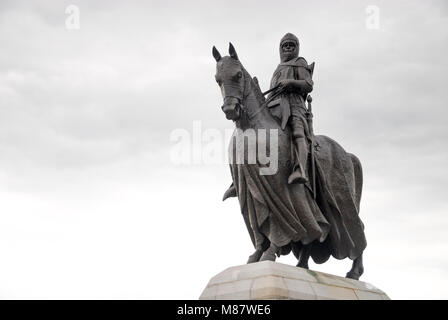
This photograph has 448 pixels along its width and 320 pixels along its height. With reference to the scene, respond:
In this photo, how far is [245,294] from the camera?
988 cm

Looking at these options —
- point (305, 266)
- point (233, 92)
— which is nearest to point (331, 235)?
point (305, 266)

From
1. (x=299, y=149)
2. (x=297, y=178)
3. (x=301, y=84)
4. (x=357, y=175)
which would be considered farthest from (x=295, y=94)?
(x=357, y=175)

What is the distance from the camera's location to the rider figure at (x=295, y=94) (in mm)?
11312

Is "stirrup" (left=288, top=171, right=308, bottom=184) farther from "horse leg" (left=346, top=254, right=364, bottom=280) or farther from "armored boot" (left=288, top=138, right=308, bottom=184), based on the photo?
"horse leg" (left=346, top=254, right=364, bottom=280)

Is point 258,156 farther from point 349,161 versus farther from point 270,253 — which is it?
point 349,161

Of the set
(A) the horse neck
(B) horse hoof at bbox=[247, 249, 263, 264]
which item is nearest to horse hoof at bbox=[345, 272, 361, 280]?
(B) horse hoof at bbox=[247, 249, 263, 264]

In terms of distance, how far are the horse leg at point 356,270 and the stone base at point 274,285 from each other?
4.50 feet

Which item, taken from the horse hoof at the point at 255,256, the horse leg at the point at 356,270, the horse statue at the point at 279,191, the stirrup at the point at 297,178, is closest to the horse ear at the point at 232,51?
the horse statue at the point at 279,191

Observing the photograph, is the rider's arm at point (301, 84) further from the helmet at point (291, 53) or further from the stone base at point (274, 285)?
the stone base at point (274, 285)

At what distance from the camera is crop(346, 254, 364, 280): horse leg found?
497 inches

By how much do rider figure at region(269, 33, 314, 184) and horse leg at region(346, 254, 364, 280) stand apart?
2.56 metres

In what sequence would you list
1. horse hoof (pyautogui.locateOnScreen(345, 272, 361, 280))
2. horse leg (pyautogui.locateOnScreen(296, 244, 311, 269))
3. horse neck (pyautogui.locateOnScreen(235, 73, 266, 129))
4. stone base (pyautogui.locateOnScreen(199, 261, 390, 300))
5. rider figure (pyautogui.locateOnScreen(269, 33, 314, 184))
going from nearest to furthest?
stone base (pyautogui.locateOnScreen(199, 261, 390, 300)) < rider figure (pyautogui.locateOnScreen(269, 33, 314, 184)) < horse neck (pyautogui.locateOnScreen(235, 73, 266, 129)) < horse leg (pyautogui.locateOnScreen(296, 244, 311, 269)) < horse hoof (pyautogui.locateOnScreen(345, 272, 361, 280))

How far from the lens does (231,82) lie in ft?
37.0

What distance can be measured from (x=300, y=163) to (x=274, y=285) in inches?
94.0
